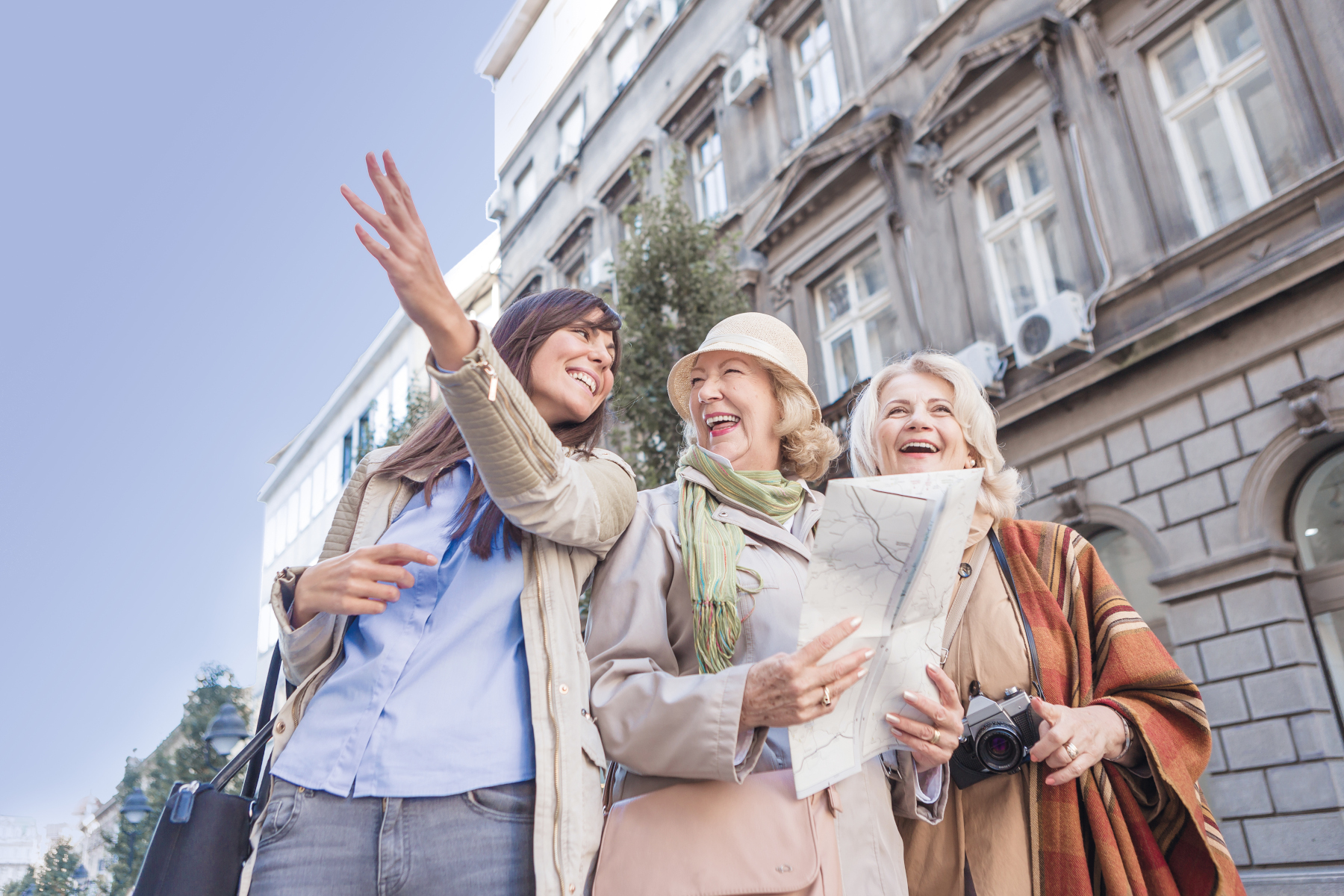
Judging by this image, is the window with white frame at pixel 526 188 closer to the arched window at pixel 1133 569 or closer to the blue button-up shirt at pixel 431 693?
the arched window at pixel 1133 569

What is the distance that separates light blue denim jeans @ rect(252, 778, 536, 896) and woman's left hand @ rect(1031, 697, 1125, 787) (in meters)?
1.13

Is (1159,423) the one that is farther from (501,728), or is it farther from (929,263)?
(501,728)

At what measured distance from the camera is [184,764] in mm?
22734

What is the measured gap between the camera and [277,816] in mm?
1630

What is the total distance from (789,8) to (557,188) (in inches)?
309

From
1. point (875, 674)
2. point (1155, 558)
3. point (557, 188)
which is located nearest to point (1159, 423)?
point (1155, 558)

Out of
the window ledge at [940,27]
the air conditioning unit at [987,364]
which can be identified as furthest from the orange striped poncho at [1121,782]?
the window ledge at [940,27]

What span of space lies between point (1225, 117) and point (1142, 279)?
151cm

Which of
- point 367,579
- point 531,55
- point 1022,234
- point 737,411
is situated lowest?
point 367,579

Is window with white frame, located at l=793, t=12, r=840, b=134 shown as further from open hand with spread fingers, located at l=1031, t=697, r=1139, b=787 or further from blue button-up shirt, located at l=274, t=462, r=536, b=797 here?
blue button-up shirt, located at l=274, t=462, r=536, b=797

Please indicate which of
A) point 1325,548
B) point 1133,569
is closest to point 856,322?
point 1133,569

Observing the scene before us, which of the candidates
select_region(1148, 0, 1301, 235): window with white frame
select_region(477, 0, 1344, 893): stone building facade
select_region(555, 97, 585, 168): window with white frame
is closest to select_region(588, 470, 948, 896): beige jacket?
select_region(477, 0, 1344, 893): stone building facade

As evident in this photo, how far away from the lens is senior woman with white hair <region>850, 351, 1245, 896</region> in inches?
81.5

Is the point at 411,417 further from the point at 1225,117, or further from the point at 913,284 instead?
the point at 1225,117
